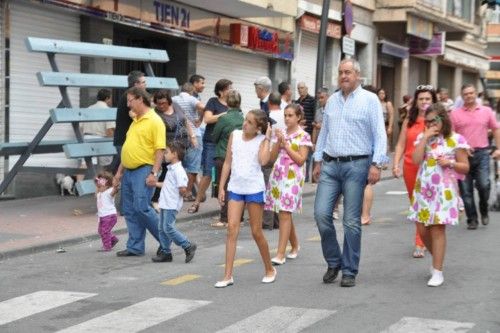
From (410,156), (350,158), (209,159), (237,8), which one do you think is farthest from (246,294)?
(237,8)

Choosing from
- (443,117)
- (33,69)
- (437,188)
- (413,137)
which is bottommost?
(437,188)

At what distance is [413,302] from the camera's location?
26.5ft

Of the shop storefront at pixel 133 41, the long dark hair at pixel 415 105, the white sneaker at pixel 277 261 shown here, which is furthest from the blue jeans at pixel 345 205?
the shop storefront at pixel 133 41

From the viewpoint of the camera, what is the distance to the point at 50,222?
13094mm

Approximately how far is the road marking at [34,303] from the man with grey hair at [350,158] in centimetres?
212

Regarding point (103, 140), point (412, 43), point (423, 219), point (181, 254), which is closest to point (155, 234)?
point (181, 254)

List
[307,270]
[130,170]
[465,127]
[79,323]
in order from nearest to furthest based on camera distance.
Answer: [79,323], [307,270], [130,170], [465,127]

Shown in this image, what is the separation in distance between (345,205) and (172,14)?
1192cm

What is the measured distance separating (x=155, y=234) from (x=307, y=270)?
Result: 5.65ft

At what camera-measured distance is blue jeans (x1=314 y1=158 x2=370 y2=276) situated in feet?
28.9

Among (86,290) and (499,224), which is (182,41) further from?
(86,290)

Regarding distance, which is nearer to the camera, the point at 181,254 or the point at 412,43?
the point at 181,254

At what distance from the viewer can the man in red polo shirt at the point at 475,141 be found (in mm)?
12789

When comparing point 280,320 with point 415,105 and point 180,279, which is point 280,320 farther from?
point 415,105
